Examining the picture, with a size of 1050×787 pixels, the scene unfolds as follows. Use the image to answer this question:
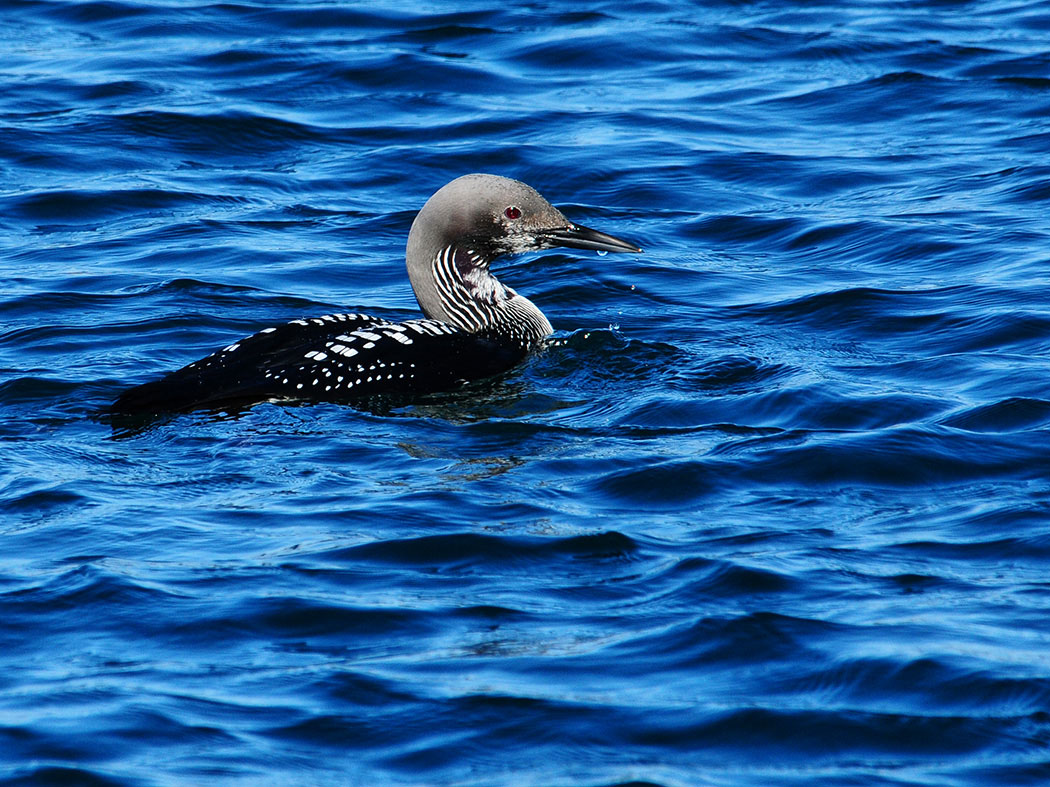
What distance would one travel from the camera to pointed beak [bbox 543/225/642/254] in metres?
7.41

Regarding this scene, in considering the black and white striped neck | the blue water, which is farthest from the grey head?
the blue water

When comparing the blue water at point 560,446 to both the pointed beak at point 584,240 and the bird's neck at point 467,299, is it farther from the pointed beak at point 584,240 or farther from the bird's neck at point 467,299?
the pointed beak at point 584,240

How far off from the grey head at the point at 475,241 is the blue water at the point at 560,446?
424mm

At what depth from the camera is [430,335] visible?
22.7 ft

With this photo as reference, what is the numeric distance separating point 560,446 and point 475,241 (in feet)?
4.65

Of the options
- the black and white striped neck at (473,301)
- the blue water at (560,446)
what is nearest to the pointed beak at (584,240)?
the black and white striped neck at (473,301)

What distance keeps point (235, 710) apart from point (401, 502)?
1.46 metres

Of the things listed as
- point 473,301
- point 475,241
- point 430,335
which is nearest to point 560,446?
point 430,335

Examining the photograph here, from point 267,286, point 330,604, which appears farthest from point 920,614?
point 267,286

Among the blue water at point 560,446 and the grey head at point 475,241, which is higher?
the grey head at point 475,241

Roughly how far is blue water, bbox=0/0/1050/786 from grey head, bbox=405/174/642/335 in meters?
0.42

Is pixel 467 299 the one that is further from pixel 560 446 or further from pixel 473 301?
pixel 560 446

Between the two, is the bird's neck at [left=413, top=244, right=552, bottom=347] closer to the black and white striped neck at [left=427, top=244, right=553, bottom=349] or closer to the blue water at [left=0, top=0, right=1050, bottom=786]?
the black and white striped neck at [left=427, top=244, right=553, bottom=349]

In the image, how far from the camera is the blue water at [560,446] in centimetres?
426
